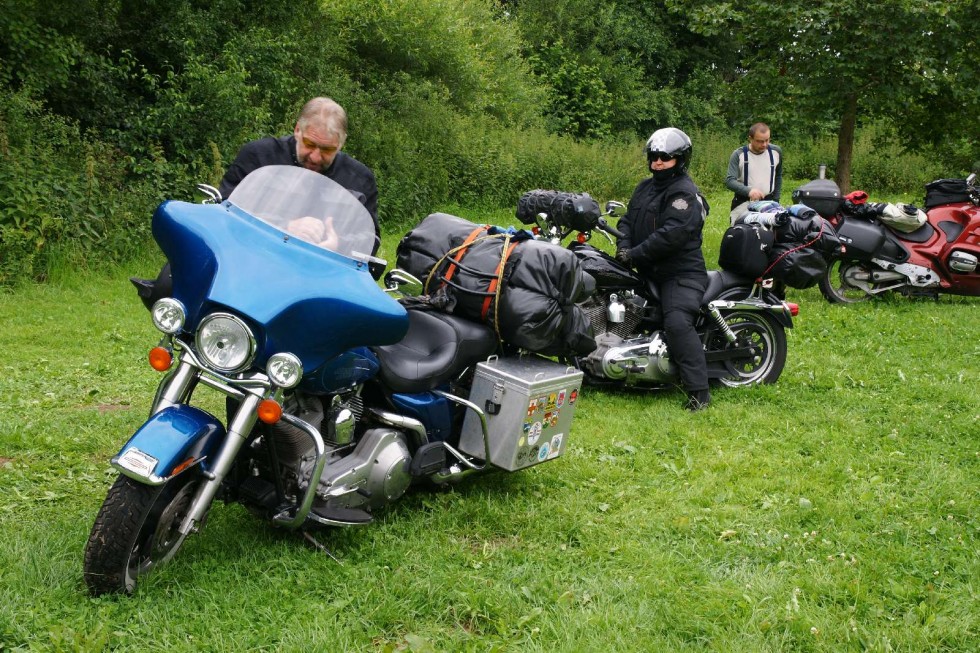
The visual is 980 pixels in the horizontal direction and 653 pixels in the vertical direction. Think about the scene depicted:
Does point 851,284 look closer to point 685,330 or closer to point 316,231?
point 685,330

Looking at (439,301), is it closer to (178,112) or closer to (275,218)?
(275,218)

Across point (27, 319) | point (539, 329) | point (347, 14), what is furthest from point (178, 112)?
point (539, 329)

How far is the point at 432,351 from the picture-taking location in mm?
4355

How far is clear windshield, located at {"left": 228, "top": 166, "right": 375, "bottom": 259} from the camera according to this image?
3.63 metres

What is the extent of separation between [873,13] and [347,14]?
33.2 ft

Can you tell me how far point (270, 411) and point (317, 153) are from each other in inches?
64.4

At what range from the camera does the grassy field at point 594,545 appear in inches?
132

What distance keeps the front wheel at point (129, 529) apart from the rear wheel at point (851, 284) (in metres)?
8.22

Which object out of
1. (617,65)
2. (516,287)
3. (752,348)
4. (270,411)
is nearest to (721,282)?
(752,348)

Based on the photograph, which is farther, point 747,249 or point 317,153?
point 747,249

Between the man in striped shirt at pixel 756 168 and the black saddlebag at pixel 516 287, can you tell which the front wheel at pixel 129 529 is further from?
the man in striped shirt at pixel 756 168

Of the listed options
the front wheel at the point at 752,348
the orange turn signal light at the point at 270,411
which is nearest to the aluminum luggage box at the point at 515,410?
the orange turn signal light at the point at 270,411

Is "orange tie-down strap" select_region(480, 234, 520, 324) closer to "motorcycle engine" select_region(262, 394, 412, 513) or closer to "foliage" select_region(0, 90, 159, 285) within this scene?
"motorcycle engine" select_region(262, 394, 412, 513)

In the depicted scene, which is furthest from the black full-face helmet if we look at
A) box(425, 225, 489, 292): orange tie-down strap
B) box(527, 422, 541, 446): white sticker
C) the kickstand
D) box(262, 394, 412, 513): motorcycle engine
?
the kickstand
